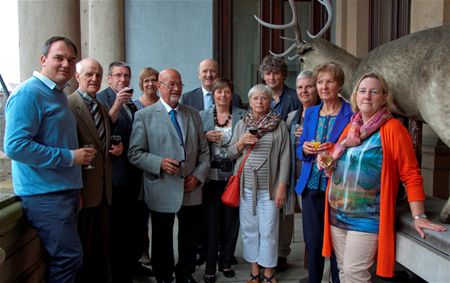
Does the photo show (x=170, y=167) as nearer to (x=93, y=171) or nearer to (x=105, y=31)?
(x=93, y=171)

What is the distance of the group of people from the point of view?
2578mm

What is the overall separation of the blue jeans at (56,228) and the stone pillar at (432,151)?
389 centimetres

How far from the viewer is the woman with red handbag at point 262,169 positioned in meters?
3.69

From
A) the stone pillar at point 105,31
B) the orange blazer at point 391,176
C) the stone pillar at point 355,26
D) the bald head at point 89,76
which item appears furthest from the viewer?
the stone pillar at point 105,31

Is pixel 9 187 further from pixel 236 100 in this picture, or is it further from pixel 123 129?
pixel 236 100

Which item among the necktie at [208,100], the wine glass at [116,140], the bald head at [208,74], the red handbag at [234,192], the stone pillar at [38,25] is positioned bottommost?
the red handbag at [234,192]

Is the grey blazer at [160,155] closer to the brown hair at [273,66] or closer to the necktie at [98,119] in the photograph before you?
the necktie at [98,119]

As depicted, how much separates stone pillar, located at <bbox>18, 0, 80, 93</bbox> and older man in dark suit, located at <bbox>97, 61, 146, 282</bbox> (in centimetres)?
77

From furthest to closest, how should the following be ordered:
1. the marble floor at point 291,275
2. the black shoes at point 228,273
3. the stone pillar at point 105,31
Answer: the stone pillar at point 105,31
the black shoes at point 228,273
the marble floor at point 291,275

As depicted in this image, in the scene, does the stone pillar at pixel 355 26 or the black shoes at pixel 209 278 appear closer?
the black shoes at pixel 209 278

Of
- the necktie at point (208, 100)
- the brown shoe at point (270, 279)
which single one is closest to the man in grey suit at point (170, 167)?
the brown shoe at point (270, 279)

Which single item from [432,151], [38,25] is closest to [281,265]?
[432,151]

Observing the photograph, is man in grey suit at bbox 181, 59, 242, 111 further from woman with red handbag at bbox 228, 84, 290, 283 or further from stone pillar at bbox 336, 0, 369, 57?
stone pillar at bbox 336, 0, 369, 57

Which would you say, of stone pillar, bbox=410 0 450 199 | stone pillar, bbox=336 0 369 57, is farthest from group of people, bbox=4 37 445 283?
stone pillar, bbox=336 0 369 57
